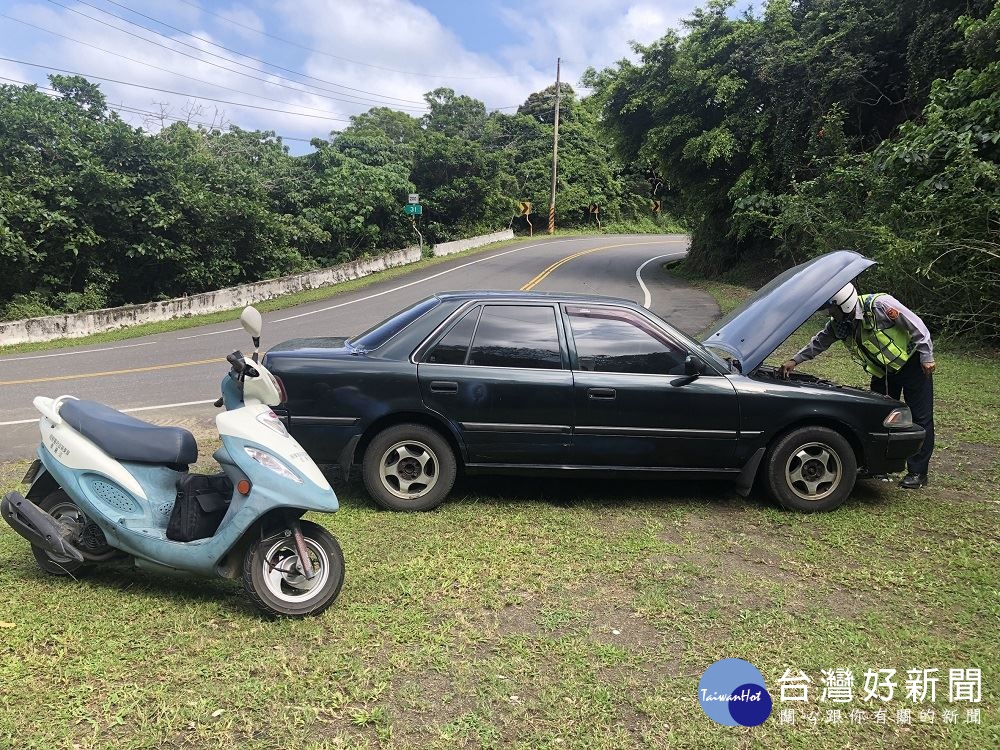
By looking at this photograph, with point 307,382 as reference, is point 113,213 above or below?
above

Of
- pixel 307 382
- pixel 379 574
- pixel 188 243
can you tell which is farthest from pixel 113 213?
pixel 379 574

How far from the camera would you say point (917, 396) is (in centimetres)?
525

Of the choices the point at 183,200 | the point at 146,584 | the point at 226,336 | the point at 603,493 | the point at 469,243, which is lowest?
the point at 146,584

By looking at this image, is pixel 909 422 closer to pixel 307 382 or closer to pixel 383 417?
pixel 383 417

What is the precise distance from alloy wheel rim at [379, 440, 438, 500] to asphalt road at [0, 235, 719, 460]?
12.3ft

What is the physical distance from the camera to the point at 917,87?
15.6m

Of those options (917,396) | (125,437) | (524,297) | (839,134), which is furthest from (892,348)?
(839,134)

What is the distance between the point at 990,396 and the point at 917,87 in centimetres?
1079

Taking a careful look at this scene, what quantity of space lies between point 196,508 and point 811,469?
13.2 ft

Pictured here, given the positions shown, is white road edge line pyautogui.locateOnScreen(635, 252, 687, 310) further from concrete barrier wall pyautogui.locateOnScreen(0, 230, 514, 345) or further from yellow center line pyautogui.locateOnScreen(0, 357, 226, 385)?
concrete barrier wall pyautogui.locateOnScreen(0, 230, 514, 345)

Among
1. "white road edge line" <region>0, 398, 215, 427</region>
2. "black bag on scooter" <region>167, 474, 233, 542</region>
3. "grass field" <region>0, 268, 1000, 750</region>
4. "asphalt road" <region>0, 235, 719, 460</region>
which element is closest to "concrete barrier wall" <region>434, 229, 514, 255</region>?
"asphalt road" <region>0, 235, 719, 460</region>

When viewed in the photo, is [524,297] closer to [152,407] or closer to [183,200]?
[152,407]

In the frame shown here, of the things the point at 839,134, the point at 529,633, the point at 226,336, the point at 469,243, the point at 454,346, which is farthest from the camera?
the point at 469,243

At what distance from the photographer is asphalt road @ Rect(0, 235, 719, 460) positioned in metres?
8.51
